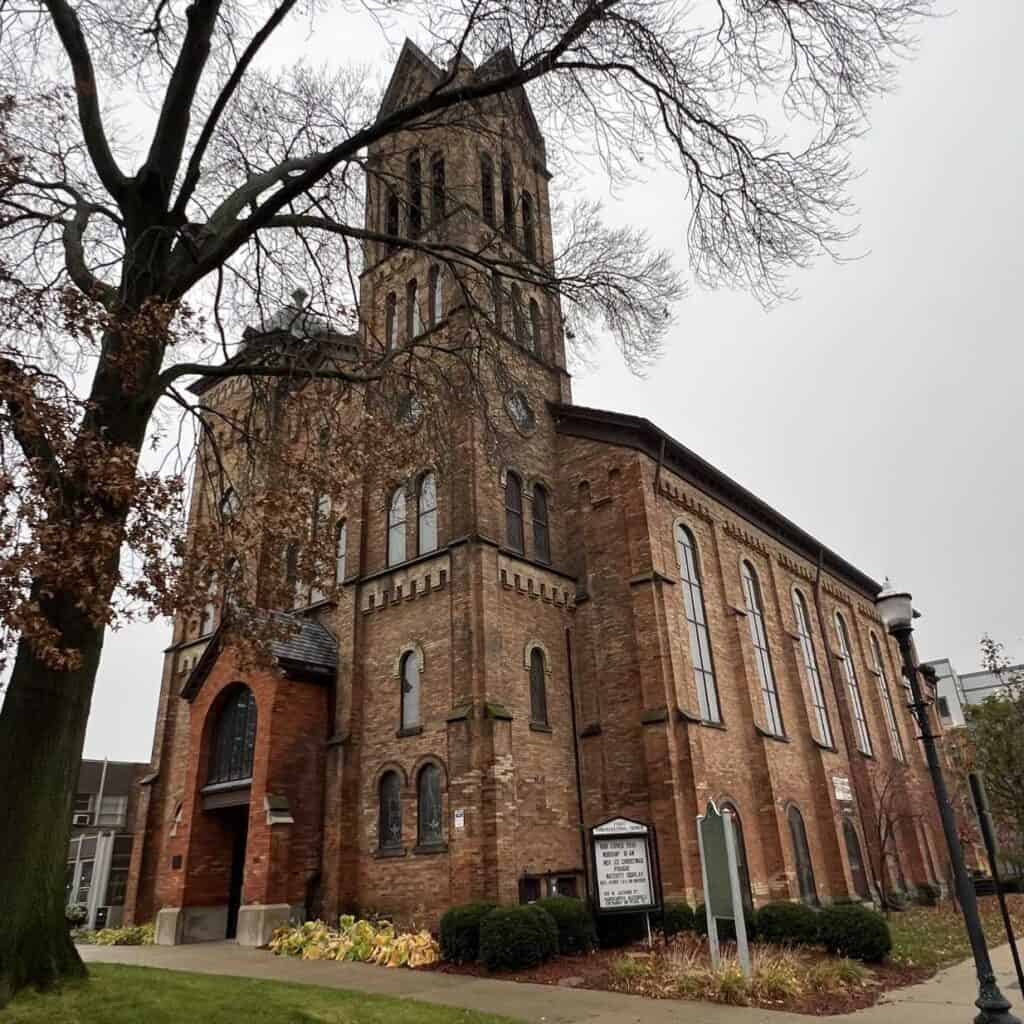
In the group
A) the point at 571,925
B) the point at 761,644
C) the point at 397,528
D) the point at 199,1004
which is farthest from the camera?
the point at 761,644

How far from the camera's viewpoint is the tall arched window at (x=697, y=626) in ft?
68.1

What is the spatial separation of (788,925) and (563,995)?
16.9 feet

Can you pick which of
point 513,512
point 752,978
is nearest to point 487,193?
point 513,512

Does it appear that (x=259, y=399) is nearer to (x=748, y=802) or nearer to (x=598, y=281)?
(x=598, y=281)

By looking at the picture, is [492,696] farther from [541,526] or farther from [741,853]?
[741,853]

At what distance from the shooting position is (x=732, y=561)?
81.7ft

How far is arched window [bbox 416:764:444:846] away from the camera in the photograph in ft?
54.6

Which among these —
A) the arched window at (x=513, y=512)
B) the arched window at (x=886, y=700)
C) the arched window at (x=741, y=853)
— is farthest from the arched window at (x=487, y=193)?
the arched window at (x=886, y=700)

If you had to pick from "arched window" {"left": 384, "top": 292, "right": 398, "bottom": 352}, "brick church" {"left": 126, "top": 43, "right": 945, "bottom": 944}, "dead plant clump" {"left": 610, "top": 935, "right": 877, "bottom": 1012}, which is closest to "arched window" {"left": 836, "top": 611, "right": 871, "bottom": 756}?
"brick church" {"left": 126, "top": 43, "right": 945, "bottom": 944}

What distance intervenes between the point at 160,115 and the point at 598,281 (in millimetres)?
6296

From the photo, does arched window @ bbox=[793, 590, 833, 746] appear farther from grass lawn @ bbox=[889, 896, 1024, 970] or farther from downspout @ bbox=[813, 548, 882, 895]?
grass lawn @ bbox=[889, 896, 1024, 970]

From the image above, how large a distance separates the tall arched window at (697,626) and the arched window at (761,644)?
264 cm

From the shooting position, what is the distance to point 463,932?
14.1m

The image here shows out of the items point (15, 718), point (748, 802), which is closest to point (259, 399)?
point (15, 718)
